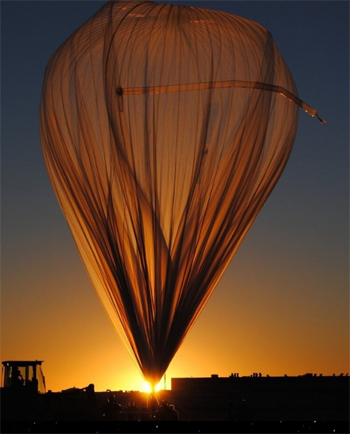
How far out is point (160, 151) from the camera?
25.5 metres

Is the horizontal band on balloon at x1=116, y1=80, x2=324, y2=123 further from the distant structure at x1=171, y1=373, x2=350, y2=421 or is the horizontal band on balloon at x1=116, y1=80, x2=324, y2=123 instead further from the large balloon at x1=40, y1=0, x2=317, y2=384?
the distant structure at x1=171, y1=373, x2=350, y2=421

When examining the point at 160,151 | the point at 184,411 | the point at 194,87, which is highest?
the point at 194,87

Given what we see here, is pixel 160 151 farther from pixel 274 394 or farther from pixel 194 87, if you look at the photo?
pixel 274 394

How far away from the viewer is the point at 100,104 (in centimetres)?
2598

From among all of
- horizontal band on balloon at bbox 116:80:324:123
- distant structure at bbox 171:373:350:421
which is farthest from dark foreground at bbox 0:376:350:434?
horizontal band on balloon at bbox 116:80:324:123

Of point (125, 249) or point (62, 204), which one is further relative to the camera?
point (62, 204)

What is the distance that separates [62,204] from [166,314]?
431 cm

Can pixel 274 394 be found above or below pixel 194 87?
below

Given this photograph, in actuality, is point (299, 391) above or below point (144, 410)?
above

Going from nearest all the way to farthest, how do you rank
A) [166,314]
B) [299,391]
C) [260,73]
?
1. [166,314]
2. [260,73]
3. [299,391]

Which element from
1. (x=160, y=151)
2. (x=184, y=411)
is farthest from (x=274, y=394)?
(x=160, y=151)

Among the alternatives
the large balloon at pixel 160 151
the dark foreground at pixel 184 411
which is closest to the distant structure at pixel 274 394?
the dark foreground at pixel 184 411

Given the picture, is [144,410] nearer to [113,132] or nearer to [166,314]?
[166,314]

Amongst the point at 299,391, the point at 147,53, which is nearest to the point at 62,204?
the point at 147,53
